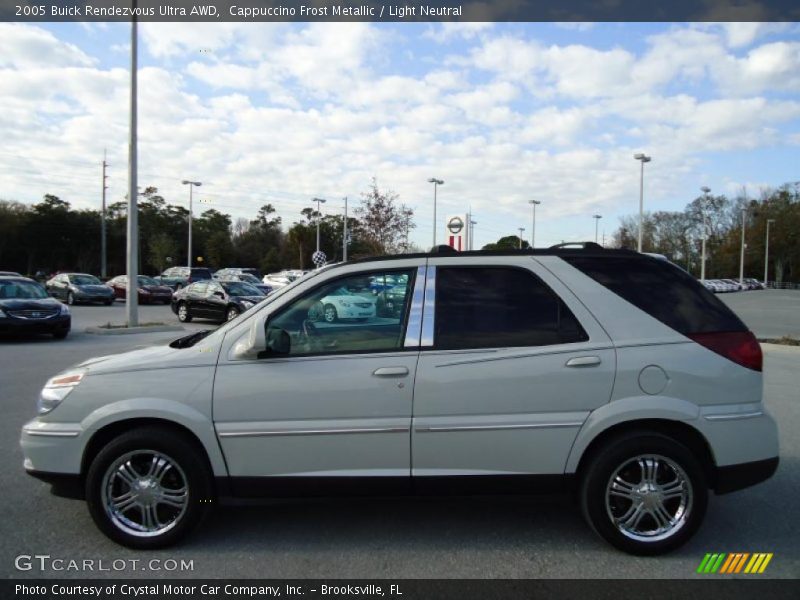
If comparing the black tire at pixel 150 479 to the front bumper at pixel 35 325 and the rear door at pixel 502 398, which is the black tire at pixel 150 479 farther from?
the front bumper at pixel 35 325

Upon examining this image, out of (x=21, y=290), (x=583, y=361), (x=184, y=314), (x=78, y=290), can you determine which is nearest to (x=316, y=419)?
(x=583, y=361)

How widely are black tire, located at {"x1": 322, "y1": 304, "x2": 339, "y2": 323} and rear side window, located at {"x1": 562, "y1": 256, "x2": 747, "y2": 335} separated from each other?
1.59 metres

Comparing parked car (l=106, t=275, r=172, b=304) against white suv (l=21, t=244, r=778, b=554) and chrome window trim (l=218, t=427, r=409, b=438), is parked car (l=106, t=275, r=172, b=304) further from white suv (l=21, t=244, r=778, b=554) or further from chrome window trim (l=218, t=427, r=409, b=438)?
chrome window trim (l=218, t=427, r=409, b=438)

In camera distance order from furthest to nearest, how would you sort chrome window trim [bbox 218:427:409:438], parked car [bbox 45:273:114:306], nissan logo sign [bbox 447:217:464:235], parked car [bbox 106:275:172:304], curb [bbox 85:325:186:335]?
parked car [bbox 106:275:172:304] → parked car [bbox 45:273:114:306] → curb [bbox 85:325:186:335] → nissan logo sign [bbox 447:217:464:235] → chrome window trim [bbox 218:427:409:438]

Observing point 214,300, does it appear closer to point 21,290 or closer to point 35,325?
point 21,290

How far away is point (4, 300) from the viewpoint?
1464 cm

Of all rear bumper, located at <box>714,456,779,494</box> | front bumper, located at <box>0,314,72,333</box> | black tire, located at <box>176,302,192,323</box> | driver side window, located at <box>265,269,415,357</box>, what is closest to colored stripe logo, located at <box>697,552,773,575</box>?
rear bumper, located at <box>714,456,779,494</box>

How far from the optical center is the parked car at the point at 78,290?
30.1 meters

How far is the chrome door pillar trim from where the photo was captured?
12.5 feet

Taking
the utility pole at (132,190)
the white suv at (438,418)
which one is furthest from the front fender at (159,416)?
the utility pole at (132,190)

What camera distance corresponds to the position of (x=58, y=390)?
386 cm

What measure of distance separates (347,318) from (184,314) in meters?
20.2

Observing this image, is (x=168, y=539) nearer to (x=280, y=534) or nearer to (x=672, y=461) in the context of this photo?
(x=280, y=534)
